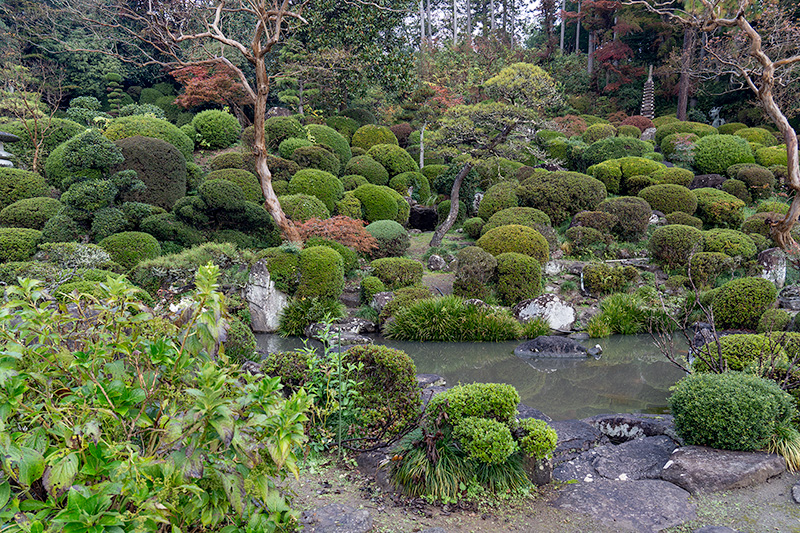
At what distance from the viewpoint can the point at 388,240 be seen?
12109 millimetres

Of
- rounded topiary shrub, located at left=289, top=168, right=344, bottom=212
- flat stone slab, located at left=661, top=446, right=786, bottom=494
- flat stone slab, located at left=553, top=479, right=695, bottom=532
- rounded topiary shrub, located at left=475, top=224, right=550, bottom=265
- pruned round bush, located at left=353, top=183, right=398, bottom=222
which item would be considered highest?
rounded topiary shrub, located at left=289, top=168, right=344, bottom=212

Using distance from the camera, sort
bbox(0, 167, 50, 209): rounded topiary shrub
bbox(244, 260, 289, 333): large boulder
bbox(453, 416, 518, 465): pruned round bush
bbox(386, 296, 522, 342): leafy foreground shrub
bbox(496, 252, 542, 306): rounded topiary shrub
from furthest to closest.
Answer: bbox(0, 167, 50, 209): rounded topiary shrub < bbox(496, 252, 542, 306): rounded topiary shrub < bbox(244, 260, 289, 333): large boulder < bbox(386, 296, 522, 342): leafy foreground shrub < bbox(453, 416, 518, 465): pruned round bush

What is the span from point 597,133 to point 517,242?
414 inches

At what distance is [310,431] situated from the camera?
145 inches

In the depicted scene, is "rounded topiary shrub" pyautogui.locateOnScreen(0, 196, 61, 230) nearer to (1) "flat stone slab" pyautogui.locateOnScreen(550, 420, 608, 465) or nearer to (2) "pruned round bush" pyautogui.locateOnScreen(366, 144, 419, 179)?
(2) "pruned round bush" pyautogui.locateOnScreen(366, 144, 419, 179)

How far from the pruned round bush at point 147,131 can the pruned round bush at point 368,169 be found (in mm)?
4750

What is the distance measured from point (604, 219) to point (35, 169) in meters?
14.3

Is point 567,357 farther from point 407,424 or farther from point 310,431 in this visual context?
point 310,431

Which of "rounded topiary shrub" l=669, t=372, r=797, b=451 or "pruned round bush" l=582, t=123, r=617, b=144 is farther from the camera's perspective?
"pruned round bush" l=582, t=123, r=617, b=144

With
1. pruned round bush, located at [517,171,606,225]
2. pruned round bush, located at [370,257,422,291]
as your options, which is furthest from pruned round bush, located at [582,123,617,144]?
pruned round bush, located at [370,257,422,291]

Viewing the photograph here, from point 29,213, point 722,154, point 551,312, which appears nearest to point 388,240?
point 551,312

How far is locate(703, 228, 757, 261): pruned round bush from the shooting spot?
36.3 feet

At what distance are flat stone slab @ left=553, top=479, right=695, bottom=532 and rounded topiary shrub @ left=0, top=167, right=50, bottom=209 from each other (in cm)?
1230

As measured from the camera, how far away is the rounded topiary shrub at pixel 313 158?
1430cm
